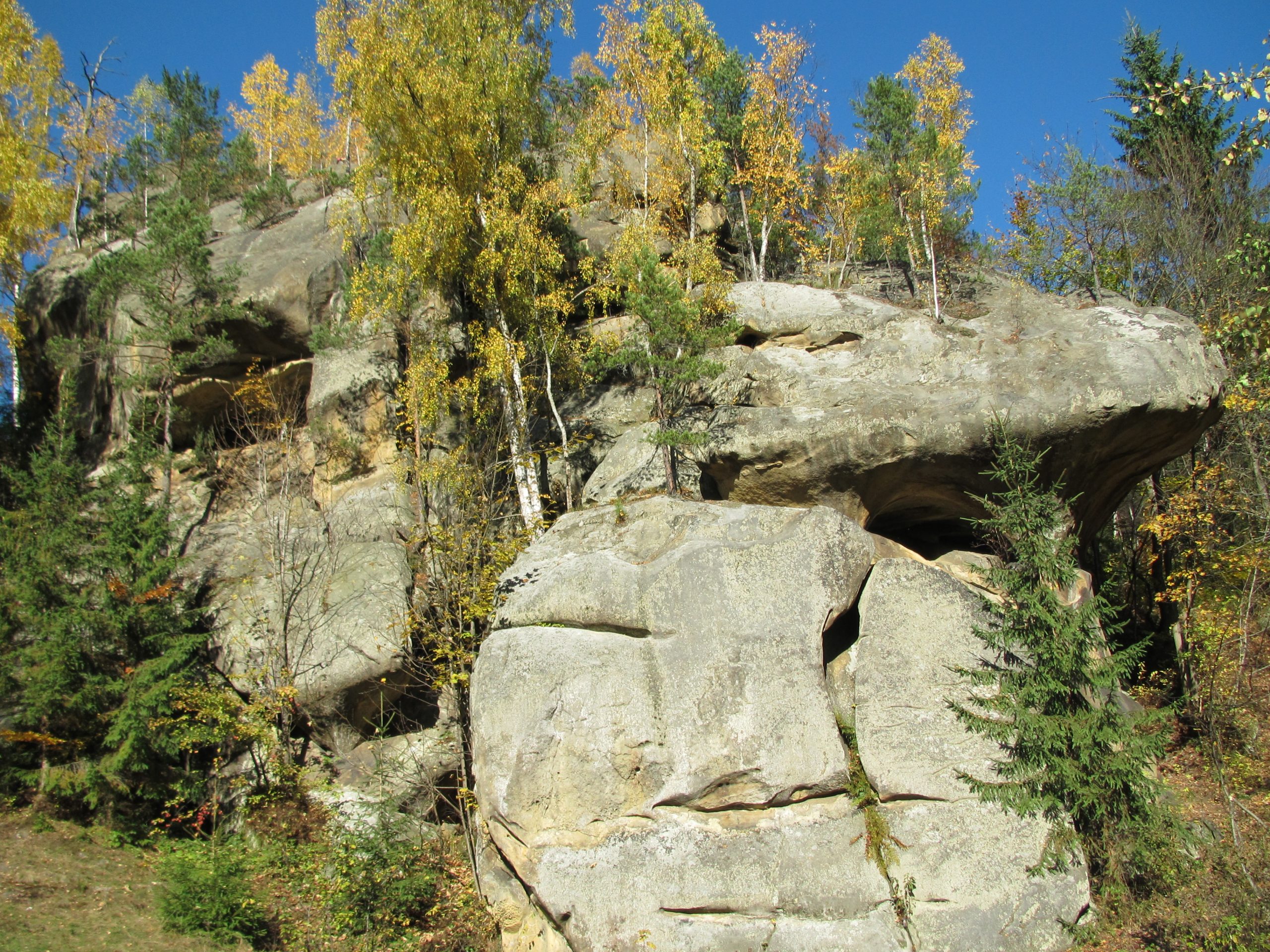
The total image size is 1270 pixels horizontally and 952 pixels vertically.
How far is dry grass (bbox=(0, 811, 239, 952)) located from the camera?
10.9 m

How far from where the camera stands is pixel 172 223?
1997 centimetres

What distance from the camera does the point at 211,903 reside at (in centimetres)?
1145

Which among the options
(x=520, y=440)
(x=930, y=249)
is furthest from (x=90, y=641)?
(x=930, y=249)

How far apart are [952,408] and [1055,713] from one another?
16.1 ft

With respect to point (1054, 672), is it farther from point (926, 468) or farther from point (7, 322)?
point (7, 322)

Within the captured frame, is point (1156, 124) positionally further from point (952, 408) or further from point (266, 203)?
point (266, 203)

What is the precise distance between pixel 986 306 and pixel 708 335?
356 inches

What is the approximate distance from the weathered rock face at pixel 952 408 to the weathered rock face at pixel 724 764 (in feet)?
4.51

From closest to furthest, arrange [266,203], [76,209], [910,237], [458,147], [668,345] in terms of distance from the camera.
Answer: [668,345] → [458,147] → [910,237] → [266,203] → [76,209]

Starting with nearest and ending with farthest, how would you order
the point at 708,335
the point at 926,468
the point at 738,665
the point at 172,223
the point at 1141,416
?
the point at 738,665, the point at 1141,416, the point at 926,468, the point at 708,335, the point at 172,223

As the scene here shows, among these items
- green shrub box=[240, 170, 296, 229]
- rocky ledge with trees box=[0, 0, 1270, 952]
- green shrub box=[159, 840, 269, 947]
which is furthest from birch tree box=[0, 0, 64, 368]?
green shrub box=[159, 840, 269, 947]

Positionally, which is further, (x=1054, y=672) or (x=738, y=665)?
(x=738, y=665)

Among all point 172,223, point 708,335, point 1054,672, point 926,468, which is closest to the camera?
point 1054,672

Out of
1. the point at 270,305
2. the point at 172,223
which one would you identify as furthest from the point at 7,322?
the point at 270,305
